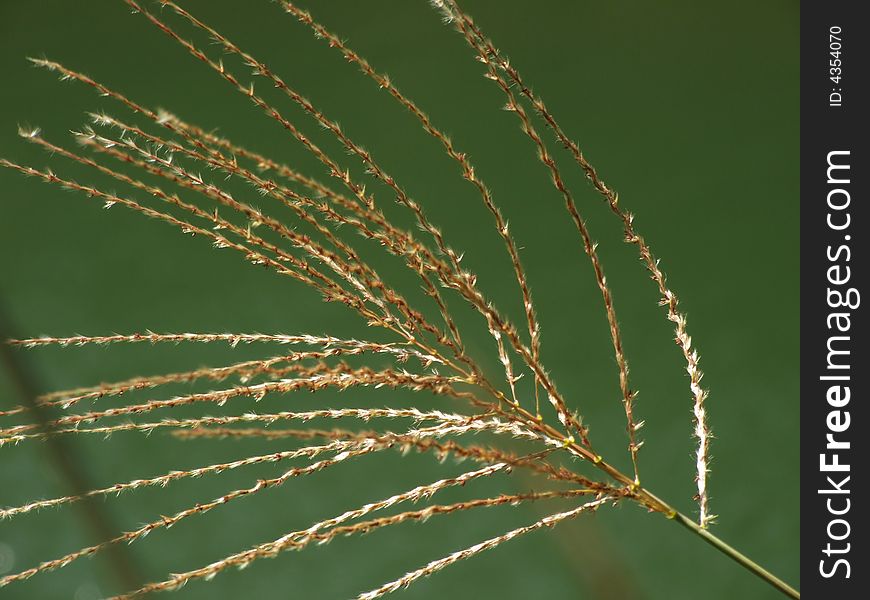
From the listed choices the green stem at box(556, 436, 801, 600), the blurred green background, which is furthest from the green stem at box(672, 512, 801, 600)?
the blurred green background

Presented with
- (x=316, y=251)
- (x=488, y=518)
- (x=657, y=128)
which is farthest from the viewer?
(x=657, y=128)

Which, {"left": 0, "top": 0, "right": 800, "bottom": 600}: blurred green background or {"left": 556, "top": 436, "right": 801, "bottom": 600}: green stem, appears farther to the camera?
{"left": 0, "top": 0, "right": 800, "bottom": 600}: blurred green background

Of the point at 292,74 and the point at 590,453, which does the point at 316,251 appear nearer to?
the point at 590,453
